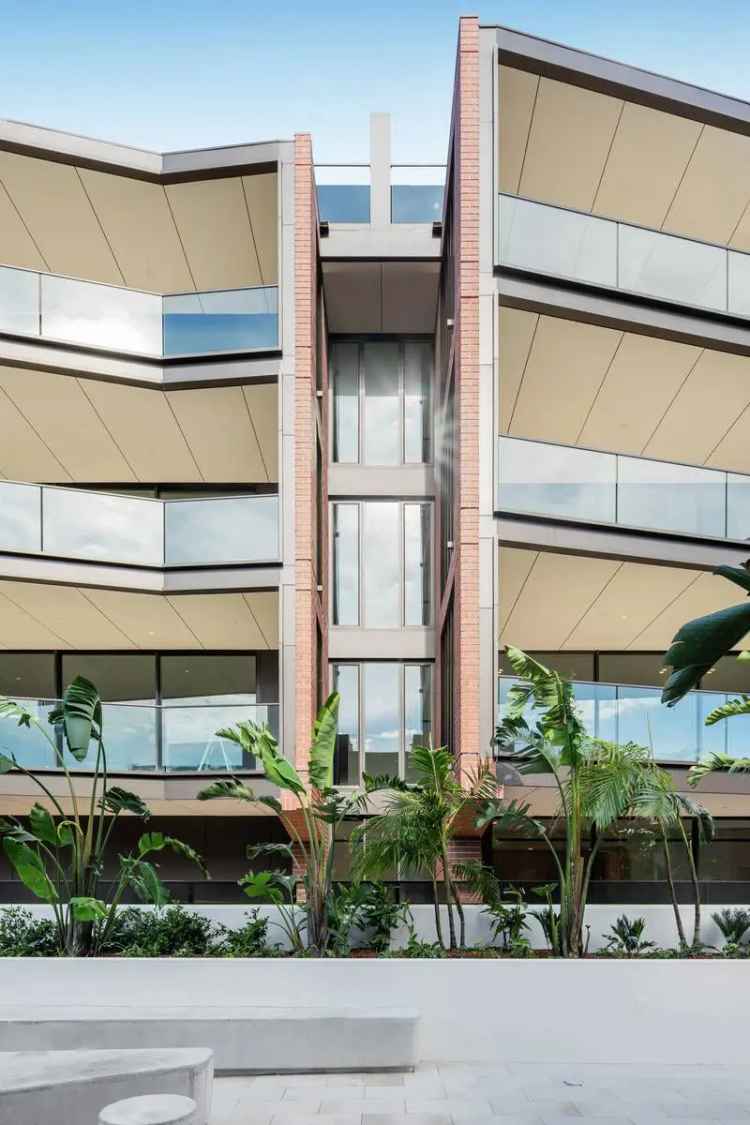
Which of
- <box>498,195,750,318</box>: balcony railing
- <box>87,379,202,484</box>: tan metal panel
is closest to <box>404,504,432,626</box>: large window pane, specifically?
<box>87,379,202,484</box>: tan metal panel

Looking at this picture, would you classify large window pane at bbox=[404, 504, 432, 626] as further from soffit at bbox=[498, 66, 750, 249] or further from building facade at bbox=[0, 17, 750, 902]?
soffit at bbox=[498, 66, 750, 249]

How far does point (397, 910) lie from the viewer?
1236 cm

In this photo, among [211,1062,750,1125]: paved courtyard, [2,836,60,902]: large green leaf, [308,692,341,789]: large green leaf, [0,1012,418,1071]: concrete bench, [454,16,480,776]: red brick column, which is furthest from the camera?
[454,16,480,776]: red brick column

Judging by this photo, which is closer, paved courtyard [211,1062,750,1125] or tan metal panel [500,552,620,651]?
paved courtyard [211,1062,750,1125]

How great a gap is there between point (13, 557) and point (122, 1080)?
1036 cm

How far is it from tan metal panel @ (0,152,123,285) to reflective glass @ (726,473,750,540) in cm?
1167

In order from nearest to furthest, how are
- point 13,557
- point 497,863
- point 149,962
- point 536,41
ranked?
point 149,962 → point 536,41 → point 13,557 → point 497,863

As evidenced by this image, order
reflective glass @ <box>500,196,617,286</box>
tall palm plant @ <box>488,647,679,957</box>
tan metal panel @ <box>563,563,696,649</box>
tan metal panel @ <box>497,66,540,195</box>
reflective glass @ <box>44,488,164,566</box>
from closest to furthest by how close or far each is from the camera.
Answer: tall palm plant @ <box>488,647,679,957</box>
tan metal panel @ <box>497,66,540,195</box>
reflective glass @ <box>500,196,617,286</box>
reflective glass @ <box>44,488,164,566</box>
tan metal panel @ <box>563,563,696,649</box>

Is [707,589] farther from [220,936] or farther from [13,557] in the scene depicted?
[13,557]

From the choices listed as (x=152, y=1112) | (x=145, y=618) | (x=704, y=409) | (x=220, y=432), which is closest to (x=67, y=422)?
(x=220, y=432)

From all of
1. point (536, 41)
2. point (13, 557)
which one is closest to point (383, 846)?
point (13, 557)

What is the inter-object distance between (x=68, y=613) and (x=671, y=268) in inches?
469

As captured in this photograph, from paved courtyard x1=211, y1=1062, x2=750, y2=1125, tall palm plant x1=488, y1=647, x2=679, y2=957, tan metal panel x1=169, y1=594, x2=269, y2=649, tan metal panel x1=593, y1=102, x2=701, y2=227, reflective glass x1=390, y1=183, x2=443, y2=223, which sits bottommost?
paved courtyard x1=211, y1=1062, x2=750, y2=1125

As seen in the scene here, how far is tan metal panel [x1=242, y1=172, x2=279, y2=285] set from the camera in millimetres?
17125
